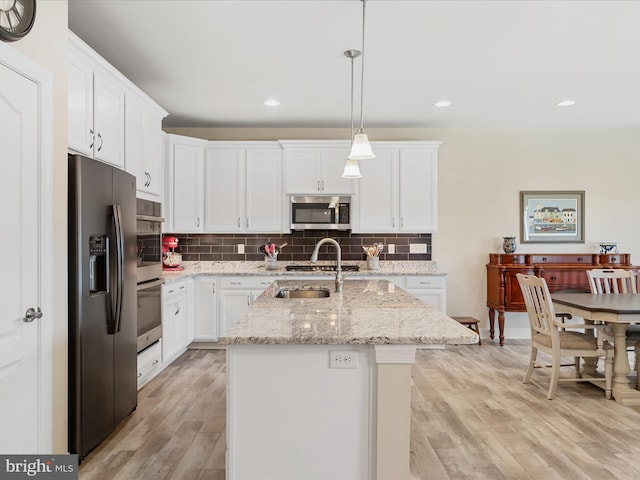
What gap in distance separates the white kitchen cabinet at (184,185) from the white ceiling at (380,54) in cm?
39

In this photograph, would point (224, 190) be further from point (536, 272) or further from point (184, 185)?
point (536, 272)

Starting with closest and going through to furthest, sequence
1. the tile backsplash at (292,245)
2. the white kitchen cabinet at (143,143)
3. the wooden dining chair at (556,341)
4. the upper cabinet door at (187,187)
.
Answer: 1. the wooden dining chair at (556,341)
2. the white kitchen cabinet at (143,143)
3. the upper cabinet door at (187,187)
4. the tile backsplash at (292,245)

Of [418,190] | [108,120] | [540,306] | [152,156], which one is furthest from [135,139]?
[540,306]

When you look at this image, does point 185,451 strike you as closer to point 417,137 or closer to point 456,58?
point 456,58

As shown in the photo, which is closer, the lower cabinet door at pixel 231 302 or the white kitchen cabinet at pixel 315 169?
the lower cabinet door at pixel 231 302

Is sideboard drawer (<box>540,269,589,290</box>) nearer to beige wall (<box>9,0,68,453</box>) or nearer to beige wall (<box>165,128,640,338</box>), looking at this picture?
beige wall (<box>165,128,640,338</box>)

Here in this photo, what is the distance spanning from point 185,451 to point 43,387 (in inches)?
34.9

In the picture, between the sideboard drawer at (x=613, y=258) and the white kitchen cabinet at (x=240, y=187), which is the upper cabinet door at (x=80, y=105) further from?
the sideboard drawer at (x=613, y=258)

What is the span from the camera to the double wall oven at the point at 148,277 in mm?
3344

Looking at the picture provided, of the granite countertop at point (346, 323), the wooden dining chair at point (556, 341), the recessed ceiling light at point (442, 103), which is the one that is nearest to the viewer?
the granite countertop at point (346, 323)

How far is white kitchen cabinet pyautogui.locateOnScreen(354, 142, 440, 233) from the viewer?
5109mm

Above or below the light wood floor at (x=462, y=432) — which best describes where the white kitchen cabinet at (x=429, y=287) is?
above

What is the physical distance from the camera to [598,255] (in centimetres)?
509

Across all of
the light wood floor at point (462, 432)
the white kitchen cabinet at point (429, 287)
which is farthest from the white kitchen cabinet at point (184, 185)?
the white kitchen cabinet at point (429, 287)
